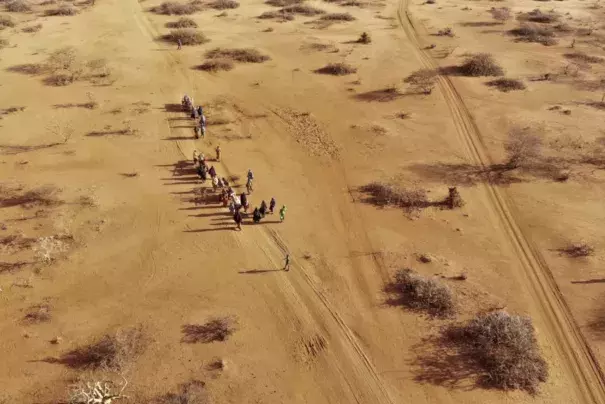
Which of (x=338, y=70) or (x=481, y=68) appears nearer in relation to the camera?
(x=338, y=70)

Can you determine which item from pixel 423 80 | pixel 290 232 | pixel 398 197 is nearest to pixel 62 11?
pixel 423 80

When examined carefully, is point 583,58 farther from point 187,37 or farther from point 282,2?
point 187,37

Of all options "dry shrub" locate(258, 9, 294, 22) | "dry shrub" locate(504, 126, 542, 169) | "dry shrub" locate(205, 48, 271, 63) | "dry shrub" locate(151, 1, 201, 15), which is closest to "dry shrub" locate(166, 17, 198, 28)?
"dry shrub" locate(151, 1, 201, 15)

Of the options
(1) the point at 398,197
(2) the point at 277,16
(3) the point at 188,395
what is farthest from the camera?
(2) the point at 277,16

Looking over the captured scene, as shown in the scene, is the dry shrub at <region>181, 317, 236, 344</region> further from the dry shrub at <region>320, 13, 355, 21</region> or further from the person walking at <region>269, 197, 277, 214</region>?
the dry shrub at <region>320, 13, 355, 21</region>

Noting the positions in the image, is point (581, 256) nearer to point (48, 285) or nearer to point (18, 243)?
point (48, 285)
